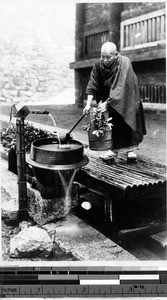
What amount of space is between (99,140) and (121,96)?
55cm

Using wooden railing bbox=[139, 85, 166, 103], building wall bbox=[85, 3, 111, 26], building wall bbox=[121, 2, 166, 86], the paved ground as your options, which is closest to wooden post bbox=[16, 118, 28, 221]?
the paved ground

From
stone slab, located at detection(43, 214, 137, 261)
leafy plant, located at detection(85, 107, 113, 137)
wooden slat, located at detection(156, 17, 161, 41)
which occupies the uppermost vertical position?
wooden slat, located at detection(156, 17, 161, 41)

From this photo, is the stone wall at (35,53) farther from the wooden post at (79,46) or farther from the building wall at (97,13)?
the building wall at (97,13)

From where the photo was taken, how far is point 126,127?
4109 mm

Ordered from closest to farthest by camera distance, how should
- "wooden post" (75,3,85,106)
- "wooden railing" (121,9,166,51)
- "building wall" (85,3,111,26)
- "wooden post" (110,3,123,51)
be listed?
"wooden railing" (121,9,166,51) < "wooden post" (110,3,123,51) < "building wall" (85,3,111,26) < "wooden post" (75,3,85,106)

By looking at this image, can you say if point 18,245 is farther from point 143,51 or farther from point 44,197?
point 143,51

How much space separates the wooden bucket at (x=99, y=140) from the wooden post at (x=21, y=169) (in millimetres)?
830

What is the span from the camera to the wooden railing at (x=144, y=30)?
27.6 feet

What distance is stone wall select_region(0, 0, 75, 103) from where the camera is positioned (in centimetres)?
311

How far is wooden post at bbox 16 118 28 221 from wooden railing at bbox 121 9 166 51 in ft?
20.7

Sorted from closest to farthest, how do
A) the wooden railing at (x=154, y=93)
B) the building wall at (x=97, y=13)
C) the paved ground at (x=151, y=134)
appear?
the paved ground at (x=151, y=134) → the wooden railing at (x=154, y=93) → the building wall at (x=97, y=13)

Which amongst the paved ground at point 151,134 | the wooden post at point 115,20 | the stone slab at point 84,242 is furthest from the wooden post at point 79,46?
the stone slab at point 84,242

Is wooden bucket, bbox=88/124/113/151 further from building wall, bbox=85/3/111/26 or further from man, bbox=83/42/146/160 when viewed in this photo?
building wall, bbox=85/3/111/26

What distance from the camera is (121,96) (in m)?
3.64
